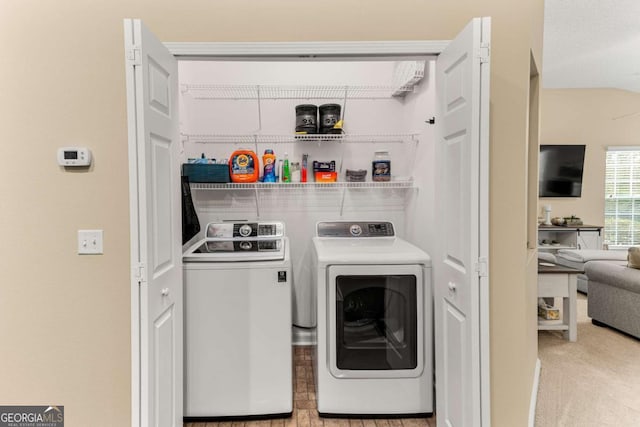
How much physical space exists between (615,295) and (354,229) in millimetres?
2486

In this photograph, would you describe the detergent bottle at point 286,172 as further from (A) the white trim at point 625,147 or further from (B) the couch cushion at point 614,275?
(A) the white trim at point 625,147

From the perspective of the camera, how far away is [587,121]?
6297 mm

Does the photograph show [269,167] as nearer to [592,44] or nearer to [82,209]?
[82,209]

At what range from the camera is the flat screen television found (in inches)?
244

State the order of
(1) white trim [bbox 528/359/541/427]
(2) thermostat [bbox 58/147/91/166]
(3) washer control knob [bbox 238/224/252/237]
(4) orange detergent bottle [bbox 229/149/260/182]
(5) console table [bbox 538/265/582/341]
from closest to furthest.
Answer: (2) thermostat [bbox 58/147/91/166]
(1) white trim [bbox 528/359/541/427]
(3) washer control knob [bbox 238/224/252/237]
(4) orange detergent bottle [bbox 229/149/260/182]
(5) console table [bbox 538/265/582/341]

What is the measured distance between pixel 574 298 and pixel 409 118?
2.05m

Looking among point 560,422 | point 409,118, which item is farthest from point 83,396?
point 409,118

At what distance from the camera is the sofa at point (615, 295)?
3.50m

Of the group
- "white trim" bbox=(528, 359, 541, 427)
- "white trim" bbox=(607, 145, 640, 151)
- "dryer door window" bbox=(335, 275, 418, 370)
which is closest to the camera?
"white trim" bbox=(528, 359, 541, 427)

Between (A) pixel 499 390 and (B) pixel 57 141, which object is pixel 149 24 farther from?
(A) pixel 499 390

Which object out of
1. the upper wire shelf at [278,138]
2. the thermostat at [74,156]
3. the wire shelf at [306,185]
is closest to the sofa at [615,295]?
the wire shelf at [306,185]

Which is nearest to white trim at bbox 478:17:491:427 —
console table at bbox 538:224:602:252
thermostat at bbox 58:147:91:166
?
thermostat at bbox 58:147:91:166

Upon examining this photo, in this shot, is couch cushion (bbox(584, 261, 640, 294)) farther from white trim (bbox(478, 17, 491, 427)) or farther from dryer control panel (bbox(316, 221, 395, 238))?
white trim (bbox(478, 17, 491, 427))

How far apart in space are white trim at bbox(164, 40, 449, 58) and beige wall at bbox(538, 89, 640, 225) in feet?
17.1
